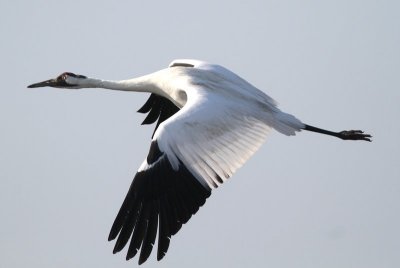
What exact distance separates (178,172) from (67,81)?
5.60 metres

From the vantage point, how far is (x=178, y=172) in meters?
15.8

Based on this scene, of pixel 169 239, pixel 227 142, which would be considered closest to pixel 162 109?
pixel 227 142

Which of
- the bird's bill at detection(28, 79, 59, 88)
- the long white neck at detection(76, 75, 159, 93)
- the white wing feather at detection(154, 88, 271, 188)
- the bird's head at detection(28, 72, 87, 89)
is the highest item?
the white wing feather at detection(154, 88, 271, 188)

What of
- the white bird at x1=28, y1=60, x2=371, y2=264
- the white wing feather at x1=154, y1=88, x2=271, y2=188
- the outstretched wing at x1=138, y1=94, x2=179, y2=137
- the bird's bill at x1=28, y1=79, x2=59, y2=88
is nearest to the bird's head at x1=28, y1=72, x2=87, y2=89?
the bird's bill at x1=28, y1=79, x2=59, y2=88

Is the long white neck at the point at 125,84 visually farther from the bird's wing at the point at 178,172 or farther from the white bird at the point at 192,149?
the bird's wing at the point at 178,172

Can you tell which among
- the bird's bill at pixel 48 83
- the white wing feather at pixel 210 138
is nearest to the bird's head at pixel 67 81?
the bird's bill at pixel 48 83

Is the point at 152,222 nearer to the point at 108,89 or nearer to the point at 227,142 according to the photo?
the point at 227,142

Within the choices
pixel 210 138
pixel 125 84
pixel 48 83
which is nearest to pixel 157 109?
pixel 125 84

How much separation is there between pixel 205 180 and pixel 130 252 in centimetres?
142

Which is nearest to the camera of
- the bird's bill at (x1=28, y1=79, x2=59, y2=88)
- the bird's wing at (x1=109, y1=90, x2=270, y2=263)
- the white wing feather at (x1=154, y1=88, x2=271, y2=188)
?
the bird's wing at (x1=109, y1=90, x2=270, y2=263)

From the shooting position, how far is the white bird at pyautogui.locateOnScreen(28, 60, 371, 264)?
1541cm

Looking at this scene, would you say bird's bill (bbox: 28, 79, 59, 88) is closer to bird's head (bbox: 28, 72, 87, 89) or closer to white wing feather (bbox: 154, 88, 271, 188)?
bird's head (bbox: 28, 72, 87, 89)

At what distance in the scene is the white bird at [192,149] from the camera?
15414 millimetres

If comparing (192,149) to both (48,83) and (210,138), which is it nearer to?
(210,138)
